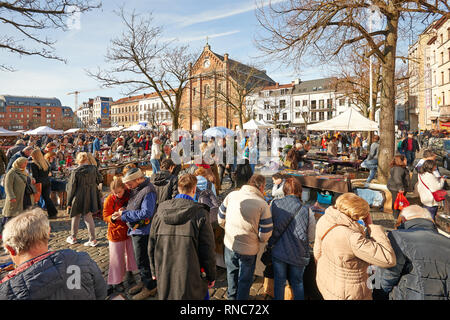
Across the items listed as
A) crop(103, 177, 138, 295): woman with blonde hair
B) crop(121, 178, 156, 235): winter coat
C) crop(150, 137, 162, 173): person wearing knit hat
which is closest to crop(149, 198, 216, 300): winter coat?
crop(121, 178, 156, 235): winter coat

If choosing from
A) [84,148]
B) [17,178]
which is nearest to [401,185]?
[17,178]

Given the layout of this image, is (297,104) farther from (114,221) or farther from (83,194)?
(114,221)

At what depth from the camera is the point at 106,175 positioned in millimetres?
10141

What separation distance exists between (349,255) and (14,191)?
5.74 meters

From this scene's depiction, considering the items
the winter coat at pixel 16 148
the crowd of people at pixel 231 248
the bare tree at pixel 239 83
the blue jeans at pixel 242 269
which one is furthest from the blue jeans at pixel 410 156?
the winter coat at pixel 16 148

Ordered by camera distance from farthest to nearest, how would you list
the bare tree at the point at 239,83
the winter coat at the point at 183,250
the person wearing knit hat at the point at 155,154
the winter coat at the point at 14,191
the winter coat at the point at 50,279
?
the bare tree at the point at 239,83 → the person wearing knit hat at the point at 155,154 → the winter coat at the point at 14,191 → the winter coat at the point at 183,250 → the winter coat at the point at 50,279

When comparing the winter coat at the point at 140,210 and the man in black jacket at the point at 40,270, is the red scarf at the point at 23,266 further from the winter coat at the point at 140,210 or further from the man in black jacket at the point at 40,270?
the winter coat at the point at 140,210

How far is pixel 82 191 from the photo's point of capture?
4.84m

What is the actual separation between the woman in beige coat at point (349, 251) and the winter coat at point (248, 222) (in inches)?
24.2

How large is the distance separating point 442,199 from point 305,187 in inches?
130

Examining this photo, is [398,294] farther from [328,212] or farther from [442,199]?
[442,199]

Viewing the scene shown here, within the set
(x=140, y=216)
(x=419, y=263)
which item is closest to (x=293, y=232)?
(x=419, y=263)

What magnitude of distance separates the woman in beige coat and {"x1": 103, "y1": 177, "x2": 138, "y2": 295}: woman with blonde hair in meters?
2.52

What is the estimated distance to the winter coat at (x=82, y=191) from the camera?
4789mm
